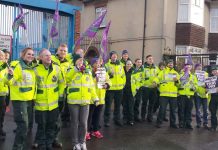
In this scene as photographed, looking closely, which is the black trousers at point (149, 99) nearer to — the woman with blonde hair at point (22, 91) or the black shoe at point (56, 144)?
the black shoe at point (56, 144)

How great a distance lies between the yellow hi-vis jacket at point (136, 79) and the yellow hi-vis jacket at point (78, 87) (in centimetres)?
293

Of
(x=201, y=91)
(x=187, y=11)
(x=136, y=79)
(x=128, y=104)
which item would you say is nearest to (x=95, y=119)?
(x=128, y=104)

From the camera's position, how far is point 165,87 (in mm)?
9906

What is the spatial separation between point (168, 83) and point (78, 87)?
3849 mm

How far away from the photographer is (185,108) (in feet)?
33.8

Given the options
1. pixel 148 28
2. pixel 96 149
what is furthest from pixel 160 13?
pixel 96 149

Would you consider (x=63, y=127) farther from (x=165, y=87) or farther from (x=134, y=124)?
(x=165, y=87)

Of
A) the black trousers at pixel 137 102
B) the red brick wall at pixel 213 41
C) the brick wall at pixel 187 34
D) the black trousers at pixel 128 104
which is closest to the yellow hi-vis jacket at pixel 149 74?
the black trousers at pixel 137 102

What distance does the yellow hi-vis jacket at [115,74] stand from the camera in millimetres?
9320

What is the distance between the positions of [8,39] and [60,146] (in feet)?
12.6

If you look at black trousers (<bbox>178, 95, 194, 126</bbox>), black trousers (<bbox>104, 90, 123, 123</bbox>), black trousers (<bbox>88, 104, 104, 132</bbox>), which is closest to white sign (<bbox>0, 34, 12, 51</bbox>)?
black trousers (<bbox>104, 90, 123, 123</bbox>)

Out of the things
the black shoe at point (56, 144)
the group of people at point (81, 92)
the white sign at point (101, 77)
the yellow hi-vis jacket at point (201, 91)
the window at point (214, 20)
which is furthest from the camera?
the window at point (214, 20)

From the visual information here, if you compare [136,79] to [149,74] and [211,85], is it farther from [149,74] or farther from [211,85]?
[211,85]

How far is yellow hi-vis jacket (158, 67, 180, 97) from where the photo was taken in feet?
32.5
